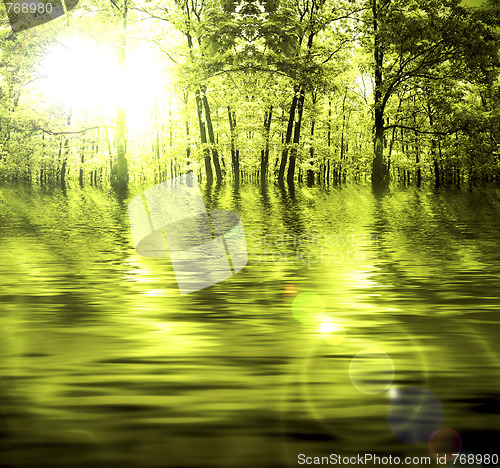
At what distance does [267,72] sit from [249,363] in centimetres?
3446

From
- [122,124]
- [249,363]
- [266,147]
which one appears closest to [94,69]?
[122,124]

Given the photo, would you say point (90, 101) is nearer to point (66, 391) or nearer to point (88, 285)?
point (88, 285)

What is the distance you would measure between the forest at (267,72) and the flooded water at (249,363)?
2766 cm

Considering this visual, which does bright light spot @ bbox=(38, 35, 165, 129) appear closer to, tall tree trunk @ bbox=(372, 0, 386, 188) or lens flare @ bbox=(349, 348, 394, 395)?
tall tree trunk @ bbox=(372, 0, 386, 188)

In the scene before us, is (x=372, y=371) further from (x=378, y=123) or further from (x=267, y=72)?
(x=378, y=123)

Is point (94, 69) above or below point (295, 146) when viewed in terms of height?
above

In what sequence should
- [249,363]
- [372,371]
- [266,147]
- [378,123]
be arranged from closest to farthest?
[372,371] < [249,363] < [378,123] < [266,147]

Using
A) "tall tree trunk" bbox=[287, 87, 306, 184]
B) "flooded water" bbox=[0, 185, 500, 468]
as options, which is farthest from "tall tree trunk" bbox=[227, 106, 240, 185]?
"flooded water" bbox=[0, 185, 500, 468]

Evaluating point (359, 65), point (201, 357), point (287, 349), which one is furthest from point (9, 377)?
point (359, 65)

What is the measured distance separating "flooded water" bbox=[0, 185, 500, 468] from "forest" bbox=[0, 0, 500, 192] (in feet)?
90.8

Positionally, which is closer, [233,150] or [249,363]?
[249,363]

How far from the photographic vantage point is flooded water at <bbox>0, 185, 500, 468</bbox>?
3.50m

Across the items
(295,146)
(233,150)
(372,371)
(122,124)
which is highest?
(122,124)

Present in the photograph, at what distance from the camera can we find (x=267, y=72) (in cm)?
3800
